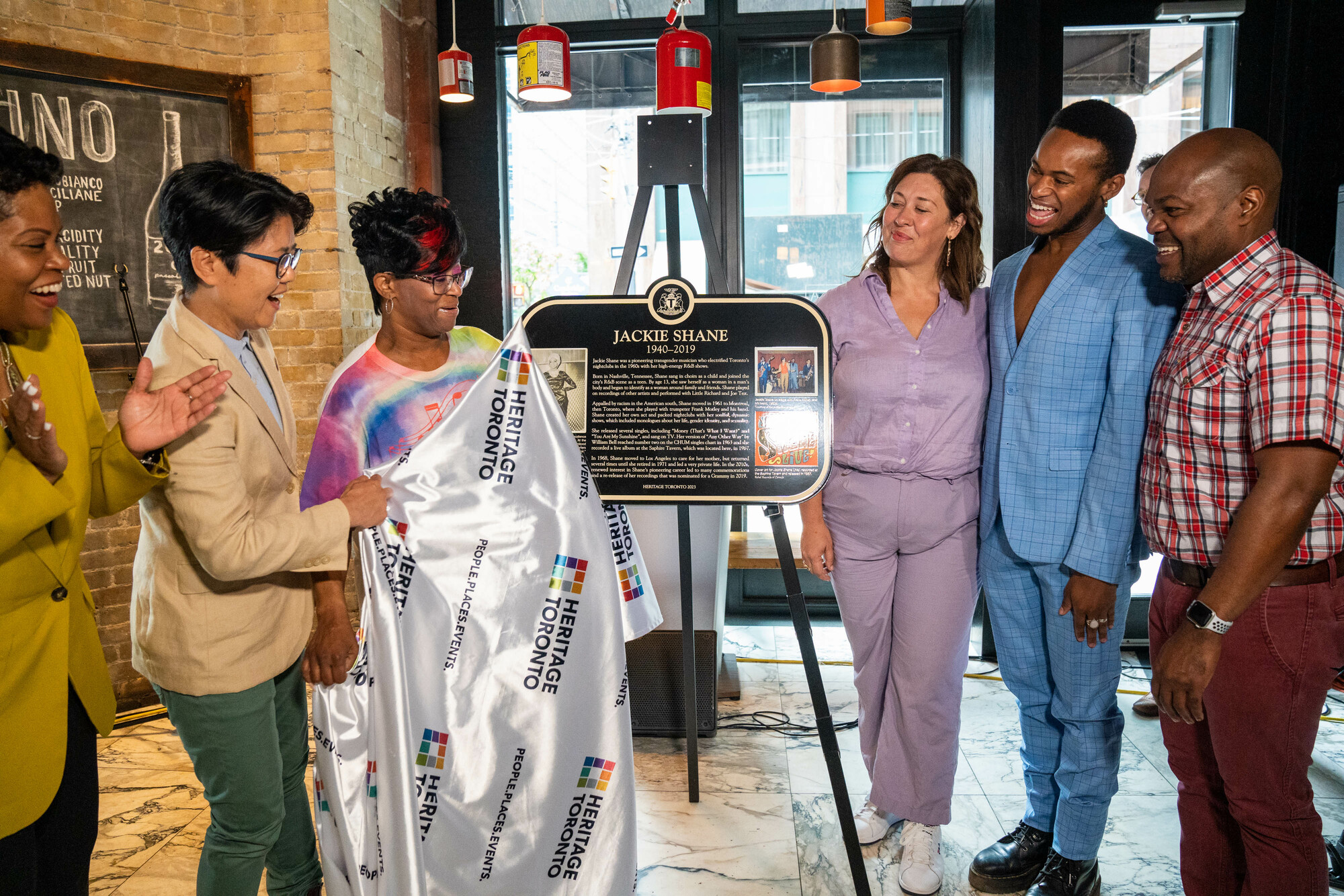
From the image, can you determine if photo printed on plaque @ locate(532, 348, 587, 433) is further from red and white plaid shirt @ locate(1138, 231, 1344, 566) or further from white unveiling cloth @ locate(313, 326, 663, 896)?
red and white plaid shirt @ locate(1138, 231, 1344, 566)

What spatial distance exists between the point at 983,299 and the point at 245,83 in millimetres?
3064

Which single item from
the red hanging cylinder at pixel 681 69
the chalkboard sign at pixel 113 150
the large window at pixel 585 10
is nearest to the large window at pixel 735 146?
the large window at pixel 585 10

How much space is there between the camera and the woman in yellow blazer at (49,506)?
4.18 feet

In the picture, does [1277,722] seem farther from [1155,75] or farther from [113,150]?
[113,150]

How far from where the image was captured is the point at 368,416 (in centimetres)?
190

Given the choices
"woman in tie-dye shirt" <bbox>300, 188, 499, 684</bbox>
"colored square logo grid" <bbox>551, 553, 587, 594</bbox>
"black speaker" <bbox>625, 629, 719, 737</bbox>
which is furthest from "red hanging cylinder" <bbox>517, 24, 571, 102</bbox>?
"colored square logo grid" <bbox>551, 553, 587, 594</bbox>

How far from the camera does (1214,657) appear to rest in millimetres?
1626

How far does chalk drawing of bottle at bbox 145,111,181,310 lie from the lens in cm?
349

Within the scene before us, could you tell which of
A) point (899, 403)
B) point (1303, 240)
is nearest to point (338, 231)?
point (899, 403)

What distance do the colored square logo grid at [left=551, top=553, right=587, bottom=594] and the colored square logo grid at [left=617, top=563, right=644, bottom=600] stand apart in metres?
0.22

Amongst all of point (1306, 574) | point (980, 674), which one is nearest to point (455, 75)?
point (980, 674)

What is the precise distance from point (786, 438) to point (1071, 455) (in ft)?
2.18

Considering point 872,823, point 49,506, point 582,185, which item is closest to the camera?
point 49,506

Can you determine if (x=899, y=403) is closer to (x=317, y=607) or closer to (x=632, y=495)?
(x=632, y=495)
